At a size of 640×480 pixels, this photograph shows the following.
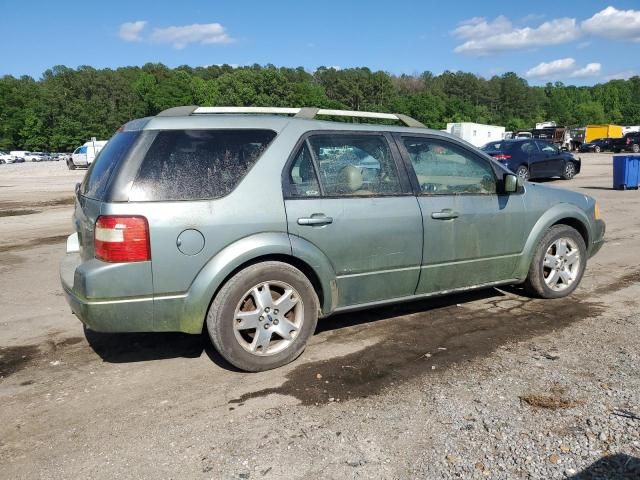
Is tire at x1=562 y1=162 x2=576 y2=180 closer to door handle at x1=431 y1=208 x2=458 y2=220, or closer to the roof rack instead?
the roof rack

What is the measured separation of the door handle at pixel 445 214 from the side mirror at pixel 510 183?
63cm

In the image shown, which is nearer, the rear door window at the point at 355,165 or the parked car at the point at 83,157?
the rear door window at the point at 355,165

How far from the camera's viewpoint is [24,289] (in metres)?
6.30

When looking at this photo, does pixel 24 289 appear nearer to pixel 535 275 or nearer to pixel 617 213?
pixel 535 275

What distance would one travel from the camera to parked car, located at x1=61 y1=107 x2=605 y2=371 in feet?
11.7

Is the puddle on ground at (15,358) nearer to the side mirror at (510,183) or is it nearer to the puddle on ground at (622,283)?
the side mirror at (510,183)

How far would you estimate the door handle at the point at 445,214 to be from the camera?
4.54m

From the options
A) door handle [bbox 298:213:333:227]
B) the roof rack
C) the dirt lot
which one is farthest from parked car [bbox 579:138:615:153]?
door handle [bbox 298:213:333:227]

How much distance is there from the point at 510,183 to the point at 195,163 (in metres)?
2.80

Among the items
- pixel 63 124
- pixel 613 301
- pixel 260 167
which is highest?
pixel 63 124

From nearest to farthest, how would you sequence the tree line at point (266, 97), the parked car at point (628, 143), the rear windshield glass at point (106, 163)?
the rear windshield glass at point (106, 163)
the parked car at point (628, 143)
the tree line at point (266, 97)

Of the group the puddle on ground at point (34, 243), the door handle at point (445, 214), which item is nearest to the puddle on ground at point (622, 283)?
the door handle at point (445, 214)

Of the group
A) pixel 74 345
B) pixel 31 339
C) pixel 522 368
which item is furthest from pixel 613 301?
pixel 31 339

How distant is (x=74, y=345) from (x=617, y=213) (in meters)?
11.6
